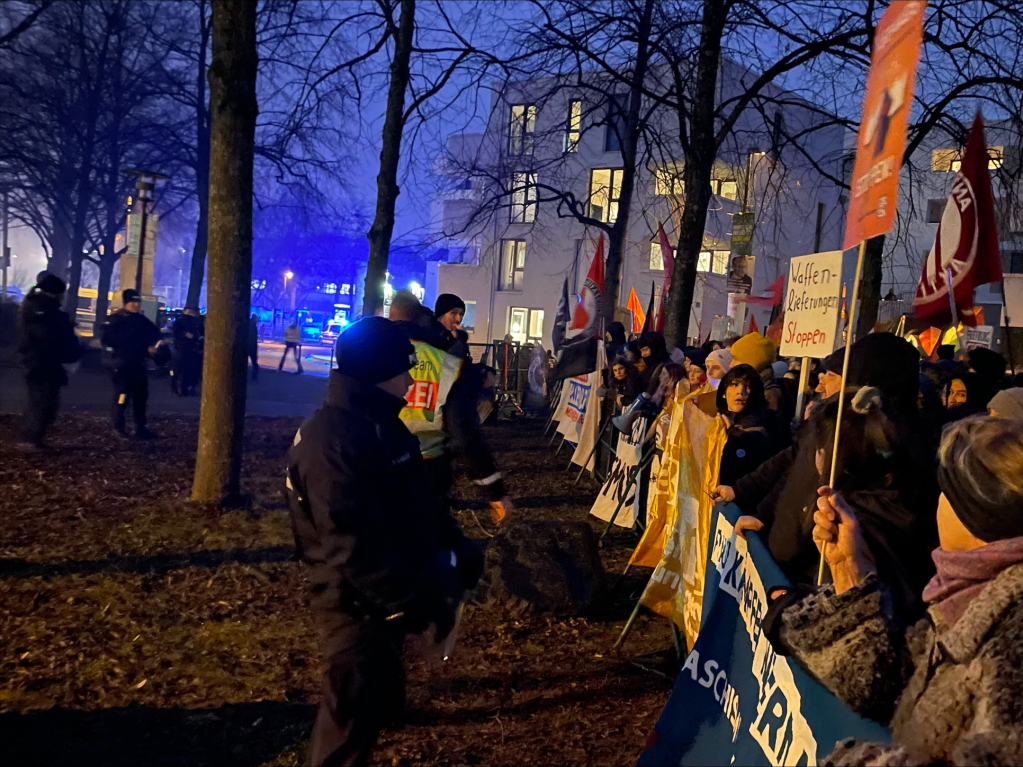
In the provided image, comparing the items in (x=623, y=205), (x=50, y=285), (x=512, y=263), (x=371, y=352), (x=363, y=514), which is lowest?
(x=363, y=514)

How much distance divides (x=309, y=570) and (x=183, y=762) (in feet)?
5.42

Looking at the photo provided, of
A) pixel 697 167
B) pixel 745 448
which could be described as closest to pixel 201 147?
pixel 697 167

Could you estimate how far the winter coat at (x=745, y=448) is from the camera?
5.29 meters

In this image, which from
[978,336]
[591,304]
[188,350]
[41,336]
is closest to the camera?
[41,336]

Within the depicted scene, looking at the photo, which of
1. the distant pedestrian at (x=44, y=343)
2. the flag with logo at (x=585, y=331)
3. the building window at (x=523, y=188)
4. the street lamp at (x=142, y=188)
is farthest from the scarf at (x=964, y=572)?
the street lamp at (x=142, y=188)

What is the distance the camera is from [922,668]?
1.89 metres

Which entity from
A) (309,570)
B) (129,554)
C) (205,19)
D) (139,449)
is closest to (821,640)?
(309,570)

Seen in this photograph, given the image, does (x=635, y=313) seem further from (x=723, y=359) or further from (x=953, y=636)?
(x=953, y=636)

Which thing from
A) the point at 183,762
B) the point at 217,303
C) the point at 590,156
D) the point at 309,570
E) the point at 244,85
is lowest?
the point at 183,762

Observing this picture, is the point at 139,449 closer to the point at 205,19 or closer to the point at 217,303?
the point at 217,303

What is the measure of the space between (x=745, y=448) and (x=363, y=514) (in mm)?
3071

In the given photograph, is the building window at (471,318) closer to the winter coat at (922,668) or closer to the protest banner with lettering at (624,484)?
the protest banner with lettering at (624,484)

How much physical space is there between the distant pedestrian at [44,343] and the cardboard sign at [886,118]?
9.42 m

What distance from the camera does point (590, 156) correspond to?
1801 inches
